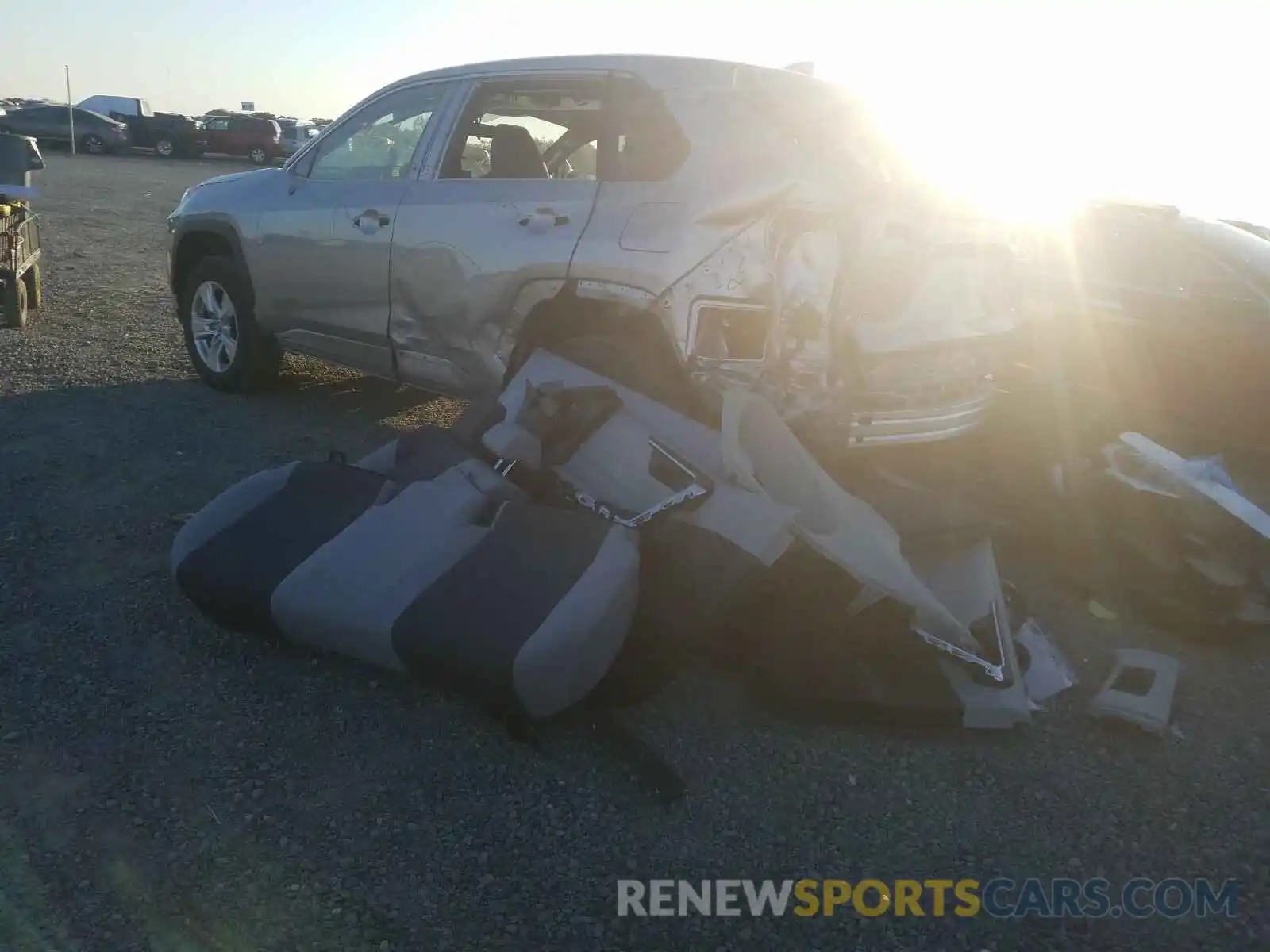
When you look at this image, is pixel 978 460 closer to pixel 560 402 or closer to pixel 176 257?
pixel 560 402

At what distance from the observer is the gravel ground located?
7.46ft

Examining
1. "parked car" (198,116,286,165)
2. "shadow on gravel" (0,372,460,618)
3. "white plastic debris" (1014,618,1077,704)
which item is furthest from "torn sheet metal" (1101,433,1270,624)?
"parked car" (198,116,286,165)

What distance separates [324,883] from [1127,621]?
10.2 feet

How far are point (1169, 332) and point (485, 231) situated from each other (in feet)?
10.9

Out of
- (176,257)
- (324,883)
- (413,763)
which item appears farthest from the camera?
(176,257)

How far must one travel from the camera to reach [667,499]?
324 centimetres

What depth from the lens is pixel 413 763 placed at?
109 inches

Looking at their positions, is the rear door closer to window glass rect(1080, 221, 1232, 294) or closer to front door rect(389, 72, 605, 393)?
front door rect(389, 72, 605, 393)

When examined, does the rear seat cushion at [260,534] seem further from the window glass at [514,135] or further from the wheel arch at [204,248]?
the wheel arch at [204,248]

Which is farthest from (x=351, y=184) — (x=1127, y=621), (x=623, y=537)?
(x=1127, y=621)

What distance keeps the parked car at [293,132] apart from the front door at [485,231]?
28201 mm

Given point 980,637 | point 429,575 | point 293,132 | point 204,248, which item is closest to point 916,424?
point 980,637

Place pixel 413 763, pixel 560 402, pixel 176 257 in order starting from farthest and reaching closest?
pixel 176 257
pixel 560 402
pixel 413 763

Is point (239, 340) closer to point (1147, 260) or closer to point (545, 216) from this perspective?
point (545, 216)
